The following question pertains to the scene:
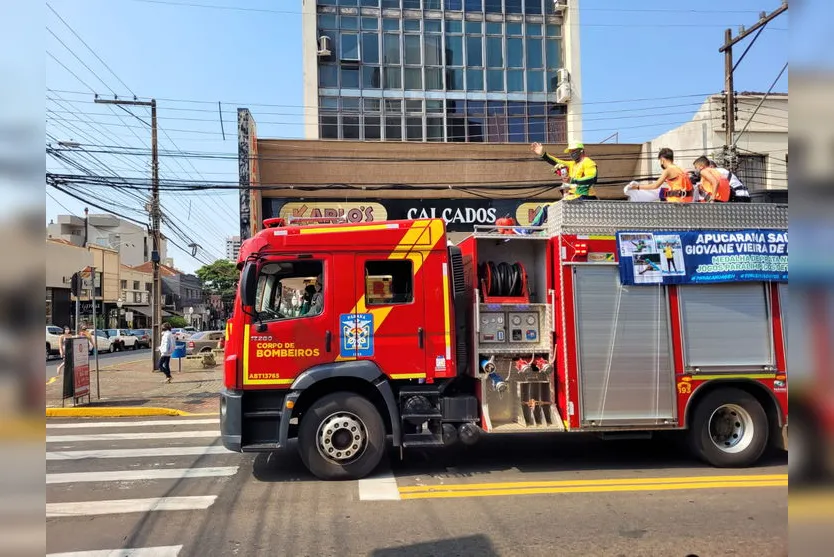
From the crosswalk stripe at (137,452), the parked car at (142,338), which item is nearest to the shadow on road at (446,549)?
the crosswalk stripe at (137,452)

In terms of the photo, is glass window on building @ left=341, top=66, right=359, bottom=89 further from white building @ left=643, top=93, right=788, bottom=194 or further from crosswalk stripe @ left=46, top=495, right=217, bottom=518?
crosswalk stripe @ left=46, top=495, right=217, bottom=518

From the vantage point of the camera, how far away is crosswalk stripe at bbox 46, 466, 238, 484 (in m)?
6.41

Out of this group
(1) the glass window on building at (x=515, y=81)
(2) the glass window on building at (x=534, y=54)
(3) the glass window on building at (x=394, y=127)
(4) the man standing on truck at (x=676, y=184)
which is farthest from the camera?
(2) the glass window on building at (x=534, y=54)

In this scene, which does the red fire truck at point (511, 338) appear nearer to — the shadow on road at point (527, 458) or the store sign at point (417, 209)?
the shadow on road at point (527, 458)

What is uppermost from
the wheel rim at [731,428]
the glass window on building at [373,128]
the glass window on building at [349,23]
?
the glass window on building at [349,23]

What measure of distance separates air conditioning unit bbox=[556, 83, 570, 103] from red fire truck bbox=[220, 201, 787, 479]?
71.5 ft

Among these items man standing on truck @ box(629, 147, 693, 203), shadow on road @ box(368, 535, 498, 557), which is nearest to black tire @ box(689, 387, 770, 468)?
man standing on truck @ box(629, 147, 693, 203)

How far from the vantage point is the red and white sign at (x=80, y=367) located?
11364mm

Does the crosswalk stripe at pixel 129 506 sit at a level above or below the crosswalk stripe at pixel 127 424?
above

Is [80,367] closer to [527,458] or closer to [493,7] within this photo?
[527,458]

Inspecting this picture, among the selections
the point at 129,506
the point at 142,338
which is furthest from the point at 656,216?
the point at 142,338

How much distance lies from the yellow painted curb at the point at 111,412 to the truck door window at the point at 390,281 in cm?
687

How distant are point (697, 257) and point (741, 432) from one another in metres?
2.20

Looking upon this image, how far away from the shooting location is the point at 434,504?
17.3 feet
